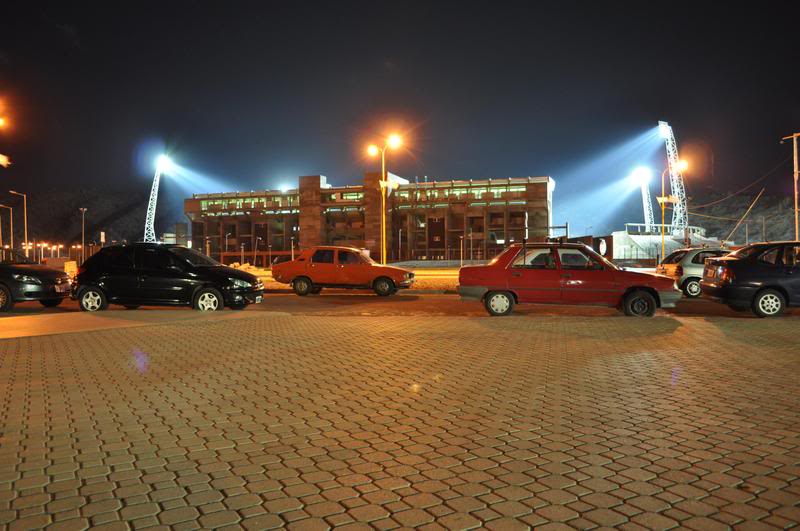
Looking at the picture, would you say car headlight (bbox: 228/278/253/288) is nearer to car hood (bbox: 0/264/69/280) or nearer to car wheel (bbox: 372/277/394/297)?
car hood (bbox: 0/264/69/280)

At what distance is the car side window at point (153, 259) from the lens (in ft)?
45.7

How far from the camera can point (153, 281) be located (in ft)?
45.2

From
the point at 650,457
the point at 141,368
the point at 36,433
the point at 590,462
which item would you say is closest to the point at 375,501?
the point at 590,462

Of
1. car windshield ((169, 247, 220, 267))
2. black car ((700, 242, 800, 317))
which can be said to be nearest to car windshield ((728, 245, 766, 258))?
black car ((700, 242, 800, 317))

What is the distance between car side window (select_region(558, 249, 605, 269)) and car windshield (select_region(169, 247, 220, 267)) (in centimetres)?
854

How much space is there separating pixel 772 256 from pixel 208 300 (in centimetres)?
1299

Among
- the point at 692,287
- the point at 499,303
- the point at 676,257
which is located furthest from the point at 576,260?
the point at 676,257

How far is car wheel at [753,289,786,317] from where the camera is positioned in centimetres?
1280

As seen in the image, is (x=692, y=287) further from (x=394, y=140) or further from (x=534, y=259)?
(x=394, y=140)

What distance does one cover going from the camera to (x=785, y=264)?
42.5ft

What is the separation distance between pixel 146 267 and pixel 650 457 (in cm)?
1270

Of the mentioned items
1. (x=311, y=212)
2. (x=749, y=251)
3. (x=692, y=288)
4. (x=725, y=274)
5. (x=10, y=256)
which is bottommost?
(x=692, y=288)

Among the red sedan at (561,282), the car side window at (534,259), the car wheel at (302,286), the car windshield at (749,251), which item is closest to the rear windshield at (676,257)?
the car windshield at (749,251)

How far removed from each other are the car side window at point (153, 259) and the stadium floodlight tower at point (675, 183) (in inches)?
3358
